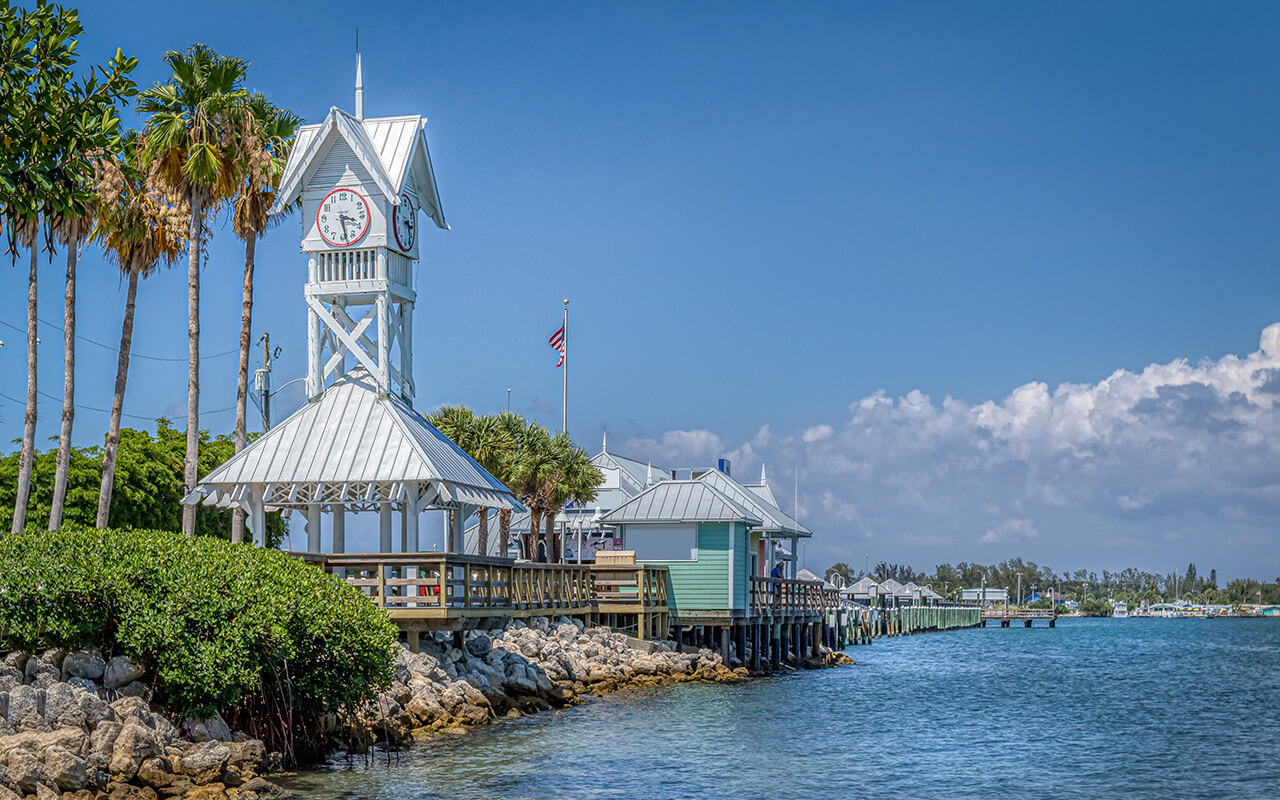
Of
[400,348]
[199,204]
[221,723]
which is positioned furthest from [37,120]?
[199,204]

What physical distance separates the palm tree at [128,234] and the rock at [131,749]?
19.1 m

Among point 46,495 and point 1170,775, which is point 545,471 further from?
point 1170,775

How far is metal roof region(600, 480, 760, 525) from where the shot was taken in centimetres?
3825

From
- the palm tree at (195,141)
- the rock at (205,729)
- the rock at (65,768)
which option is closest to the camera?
the rock at (65,768)

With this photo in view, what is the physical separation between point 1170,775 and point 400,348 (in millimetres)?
16635

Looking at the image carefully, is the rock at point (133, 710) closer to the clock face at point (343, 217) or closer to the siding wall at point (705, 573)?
the clock face at point (343, 217)

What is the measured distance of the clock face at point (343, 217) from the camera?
90.0ft

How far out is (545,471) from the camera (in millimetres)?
47812

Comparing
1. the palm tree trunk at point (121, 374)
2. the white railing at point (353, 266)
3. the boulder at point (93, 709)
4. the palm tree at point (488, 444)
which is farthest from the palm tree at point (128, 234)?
the boulder at point (93, 709)

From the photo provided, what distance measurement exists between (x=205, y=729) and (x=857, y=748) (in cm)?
1225

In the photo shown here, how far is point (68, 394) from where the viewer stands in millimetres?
34469

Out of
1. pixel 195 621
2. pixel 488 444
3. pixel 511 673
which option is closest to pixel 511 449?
pixel 488 444

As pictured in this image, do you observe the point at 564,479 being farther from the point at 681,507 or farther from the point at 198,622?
the point at 198,622

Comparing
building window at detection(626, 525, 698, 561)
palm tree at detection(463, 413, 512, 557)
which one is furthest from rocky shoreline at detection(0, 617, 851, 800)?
palm tree at detection(463, 413, 512, 557)
